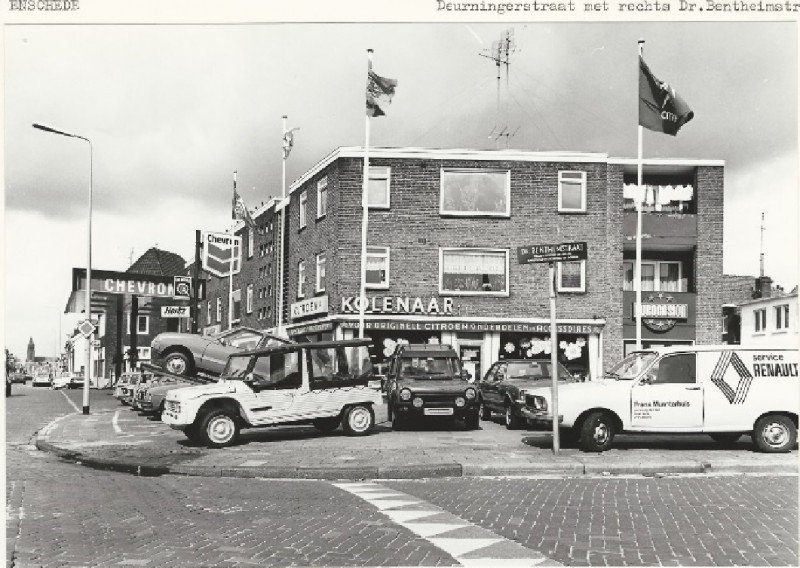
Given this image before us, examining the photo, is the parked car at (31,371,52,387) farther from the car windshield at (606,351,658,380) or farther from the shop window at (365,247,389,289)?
the car windshield at (606,351,658,380)

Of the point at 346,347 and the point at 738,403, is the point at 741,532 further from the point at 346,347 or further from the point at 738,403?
the point at 346,347

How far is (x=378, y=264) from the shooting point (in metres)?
31.5

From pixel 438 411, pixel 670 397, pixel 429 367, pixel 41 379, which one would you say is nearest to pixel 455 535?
pixel 670 397

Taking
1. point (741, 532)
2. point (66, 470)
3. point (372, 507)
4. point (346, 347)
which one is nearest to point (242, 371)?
point (346, 347)

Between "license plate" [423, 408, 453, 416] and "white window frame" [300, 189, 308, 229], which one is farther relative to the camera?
"white window frame" [300, 189, 308, 229]

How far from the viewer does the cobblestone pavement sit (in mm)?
7195

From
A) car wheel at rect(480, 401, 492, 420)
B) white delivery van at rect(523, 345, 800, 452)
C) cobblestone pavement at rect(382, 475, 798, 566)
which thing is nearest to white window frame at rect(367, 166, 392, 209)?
car wheel at rect(480, 401, 492, 420)

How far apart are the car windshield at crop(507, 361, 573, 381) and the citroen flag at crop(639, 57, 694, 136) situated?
618 cm

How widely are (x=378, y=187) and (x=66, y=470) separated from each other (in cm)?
1968

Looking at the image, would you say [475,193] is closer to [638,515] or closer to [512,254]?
A: [512,254]

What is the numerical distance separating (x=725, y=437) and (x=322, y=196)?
21079 mm

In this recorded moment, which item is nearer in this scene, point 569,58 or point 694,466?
point 569,58

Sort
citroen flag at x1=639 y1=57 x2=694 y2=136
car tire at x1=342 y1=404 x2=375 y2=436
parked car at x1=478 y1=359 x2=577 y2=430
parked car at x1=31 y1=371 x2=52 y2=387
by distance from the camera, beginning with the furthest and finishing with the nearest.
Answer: parked car at x1=31 y1=371 x2=52 y2=387, parked car at x1=478 y1=359 x2=577 y2=430, car tire at x1=342 y1=404 x2=375 y2=436, citroen flag at x1=639 y1=57 x2=694 y2=136

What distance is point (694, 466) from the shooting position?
1203 cm
